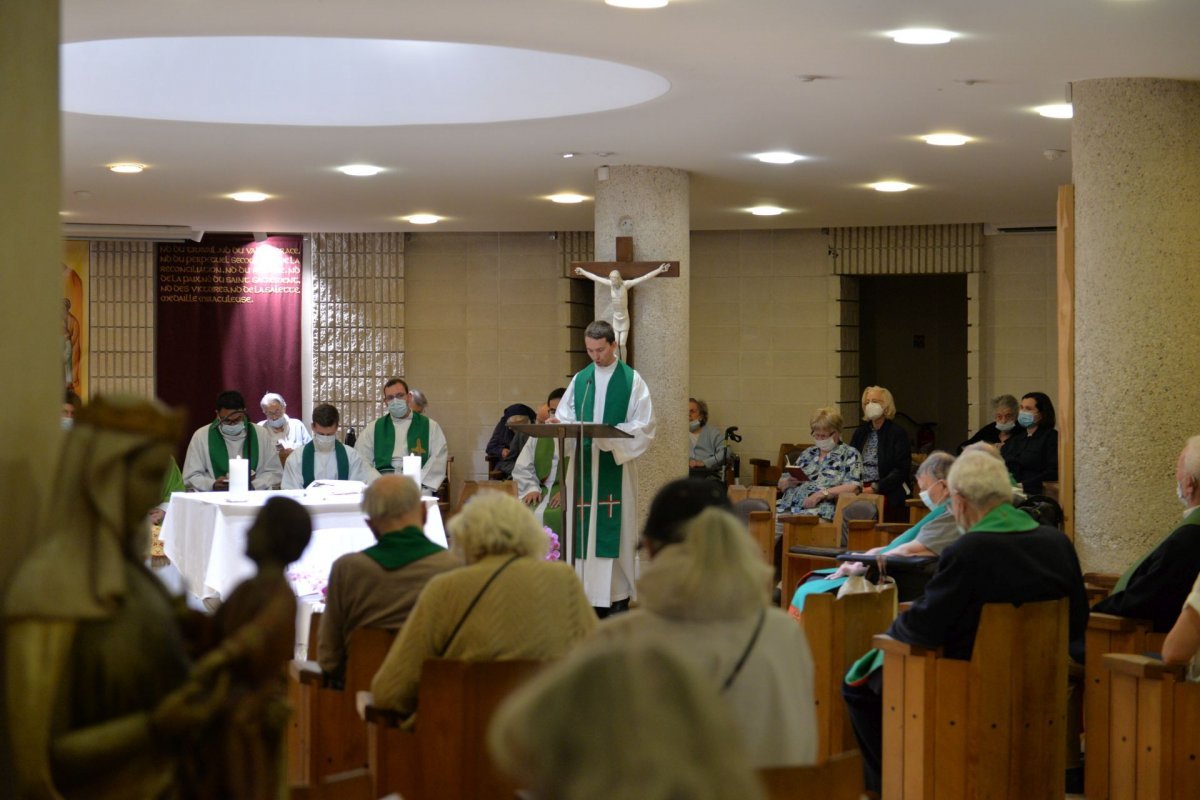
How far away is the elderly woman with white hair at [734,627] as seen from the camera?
Answer: 9.59 ft

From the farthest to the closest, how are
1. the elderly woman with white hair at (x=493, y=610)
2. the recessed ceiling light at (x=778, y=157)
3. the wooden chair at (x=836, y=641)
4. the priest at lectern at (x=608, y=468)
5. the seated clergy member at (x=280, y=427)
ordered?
the seated clergy member at (x=280, y=427) → the recessed ceiling light at (x=778, y=157) → the priest at lectern at (x=608, y=468) → the wooden chair at (x=836, y=641) → the elderly woman with white hair at (x=493, y=610)

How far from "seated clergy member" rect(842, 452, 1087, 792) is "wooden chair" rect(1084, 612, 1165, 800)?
1.21 feet

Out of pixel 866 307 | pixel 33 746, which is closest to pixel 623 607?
pixel 33 746

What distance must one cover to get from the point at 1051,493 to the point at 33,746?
352 inches

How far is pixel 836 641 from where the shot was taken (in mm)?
5852

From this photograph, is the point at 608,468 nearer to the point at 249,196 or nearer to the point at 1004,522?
the point at 1004,522

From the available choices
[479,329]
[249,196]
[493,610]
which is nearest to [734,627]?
[493,610]

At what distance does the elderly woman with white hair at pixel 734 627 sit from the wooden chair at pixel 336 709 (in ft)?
4.61

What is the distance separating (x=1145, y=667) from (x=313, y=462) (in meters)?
Answer: 6.43

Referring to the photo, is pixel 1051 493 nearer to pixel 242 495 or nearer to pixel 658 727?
pixel 242 495

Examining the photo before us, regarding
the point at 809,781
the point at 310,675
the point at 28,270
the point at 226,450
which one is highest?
the point at 28,270

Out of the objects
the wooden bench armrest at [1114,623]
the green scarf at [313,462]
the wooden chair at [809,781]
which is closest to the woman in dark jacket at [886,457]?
the green scarf at [313,462]

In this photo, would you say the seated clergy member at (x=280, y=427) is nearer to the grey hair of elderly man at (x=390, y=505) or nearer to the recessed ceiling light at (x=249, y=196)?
the recessed ceiling light at (x=249, y=196)

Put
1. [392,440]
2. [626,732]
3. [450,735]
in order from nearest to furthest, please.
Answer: [626,732]
[450,735]
[392,440]
